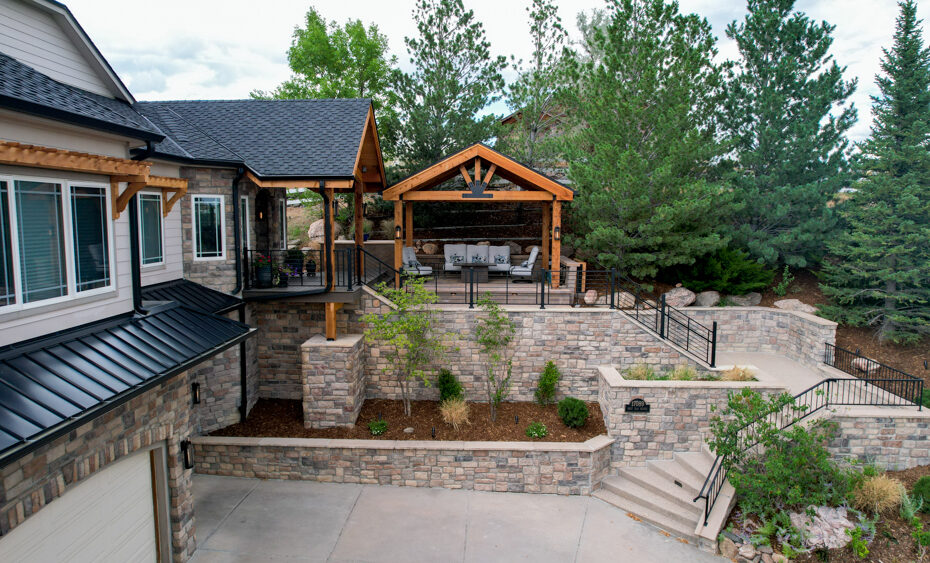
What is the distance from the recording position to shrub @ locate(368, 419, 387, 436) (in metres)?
10.2

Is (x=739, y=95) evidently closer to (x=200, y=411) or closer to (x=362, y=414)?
(x=362, y=414)

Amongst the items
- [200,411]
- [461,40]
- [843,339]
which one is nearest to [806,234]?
[843,339]

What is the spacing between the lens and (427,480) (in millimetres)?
9742

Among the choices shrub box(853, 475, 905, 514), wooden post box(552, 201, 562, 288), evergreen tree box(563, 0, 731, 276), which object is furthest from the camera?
wooden post box(552, 201, 562, 288)

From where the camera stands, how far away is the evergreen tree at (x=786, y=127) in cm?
1412

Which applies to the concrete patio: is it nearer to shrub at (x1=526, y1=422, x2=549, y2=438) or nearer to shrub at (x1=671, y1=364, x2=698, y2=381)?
shrub at (x1=526, y1=422, x2=549, y2=438)

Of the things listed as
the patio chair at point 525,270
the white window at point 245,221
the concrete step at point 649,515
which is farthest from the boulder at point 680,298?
the white window at point 245,221

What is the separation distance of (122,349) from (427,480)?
578 centimetres

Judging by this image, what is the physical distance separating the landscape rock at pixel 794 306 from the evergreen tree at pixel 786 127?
Answer: 104cm

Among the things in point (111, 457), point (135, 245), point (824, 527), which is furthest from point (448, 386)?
point (824, 527)

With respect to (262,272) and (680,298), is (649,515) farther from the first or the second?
(262,272)

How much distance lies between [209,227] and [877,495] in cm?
1270

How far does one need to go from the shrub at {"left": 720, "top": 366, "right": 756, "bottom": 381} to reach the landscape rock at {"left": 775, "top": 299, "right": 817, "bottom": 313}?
465 centimetres

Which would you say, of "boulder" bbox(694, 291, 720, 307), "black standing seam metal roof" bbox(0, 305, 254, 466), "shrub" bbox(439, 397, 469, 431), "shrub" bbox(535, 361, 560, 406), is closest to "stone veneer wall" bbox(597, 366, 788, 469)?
"shrub" bbox(535, 361, 560, 406)
